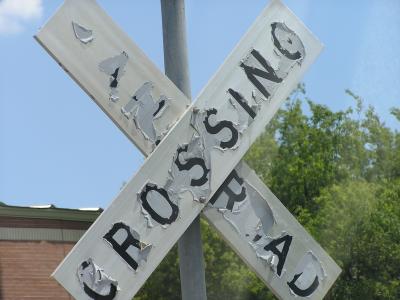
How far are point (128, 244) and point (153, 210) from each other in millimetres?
338

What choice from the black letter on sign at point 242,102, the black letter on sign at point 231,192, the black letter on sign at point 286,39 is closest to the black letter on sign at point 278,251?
the black letter on sign at point 231,192

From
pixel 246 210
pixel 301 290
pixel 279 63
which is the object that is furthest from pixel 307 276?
pixel 279 63

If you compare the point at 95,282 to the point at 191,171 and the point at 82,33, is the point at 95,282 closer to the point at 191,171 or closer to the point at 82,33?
the point at 191,171

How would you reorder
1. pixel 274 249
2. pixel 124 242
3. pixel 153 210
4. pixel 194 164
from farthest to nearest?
pixel 274 249
pixel 194 164
pixel 153 210
pixel 124 242

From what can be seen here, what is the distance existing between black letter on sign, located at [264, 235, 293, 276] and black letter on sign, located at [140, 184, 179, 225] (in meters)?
0.93

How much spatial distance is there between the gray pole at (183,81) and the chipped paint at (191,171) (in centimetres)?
27

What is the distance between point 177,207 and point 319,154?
52.0 feet

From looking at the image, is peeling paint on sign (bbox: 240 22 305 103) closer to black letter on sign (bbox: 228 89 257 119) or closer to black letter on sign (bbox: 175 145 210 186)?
black letter on sign (bbox: 228 89 257 119)

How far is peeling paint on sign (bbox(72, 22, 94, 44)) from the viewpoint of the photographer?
6.45 meters

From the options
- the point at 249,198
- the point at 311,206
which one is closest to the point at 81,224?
the point at 311,206

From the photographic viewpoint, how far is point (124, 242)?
625 centimetres

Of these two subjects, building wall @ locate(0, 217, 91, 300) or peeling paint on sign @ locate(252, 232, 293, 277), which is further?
building wall @ locate(0, 217, 91, 300)

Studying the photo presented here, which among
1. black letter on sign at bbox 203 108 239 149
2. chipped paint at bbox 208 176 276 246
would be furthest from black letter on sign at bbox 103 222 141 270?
black letter on sign at bbox 203 108 239 149

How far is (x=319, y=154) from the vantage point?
22031 mm
